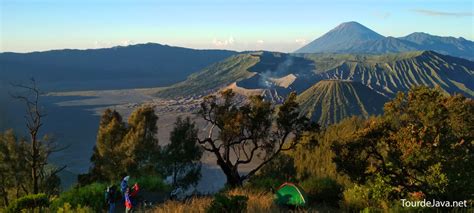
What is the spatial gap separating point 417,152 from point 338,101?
415 ft

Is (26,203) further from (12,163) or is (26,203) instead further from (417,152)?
(12,163)

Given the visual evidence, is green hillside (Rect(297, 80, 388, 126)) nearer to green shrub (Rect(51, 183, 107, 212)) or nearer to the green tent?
green shrub (Rect(51, 183, 107, 212))

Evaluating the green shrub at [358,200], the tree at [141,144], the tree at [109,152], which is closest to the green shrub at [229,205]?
the green shrub at [358,200]

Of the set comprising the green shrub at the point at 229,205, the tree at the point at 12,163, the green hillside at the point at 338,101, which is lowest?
the green hillside at the point at 338,101

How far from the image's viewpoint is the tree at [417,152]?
11664 millimetres

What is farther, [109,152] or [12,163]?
[109,152]

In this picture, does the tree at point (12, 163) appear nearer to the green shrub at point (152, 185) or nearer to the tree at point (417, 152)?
the green shrub at point (152, 185)

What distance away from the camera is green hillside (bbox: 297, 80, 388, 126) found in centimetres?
12912

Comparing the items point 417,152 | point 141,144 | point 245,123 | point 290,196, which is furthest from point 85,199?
point 141,144

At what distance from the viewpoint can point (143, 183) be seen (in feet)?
60.1

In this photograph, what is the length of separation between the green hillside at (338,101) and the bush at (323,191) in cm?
10764

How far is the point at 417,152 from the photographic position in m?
11.6

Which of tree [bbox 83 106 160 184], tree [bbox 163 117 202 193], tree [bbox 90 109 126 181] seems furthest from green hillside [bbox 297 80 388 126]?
tree [bbox 90 109 126 181]

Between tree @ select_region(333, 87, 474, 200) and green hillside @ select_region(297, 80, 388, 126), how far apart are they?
110 meters
